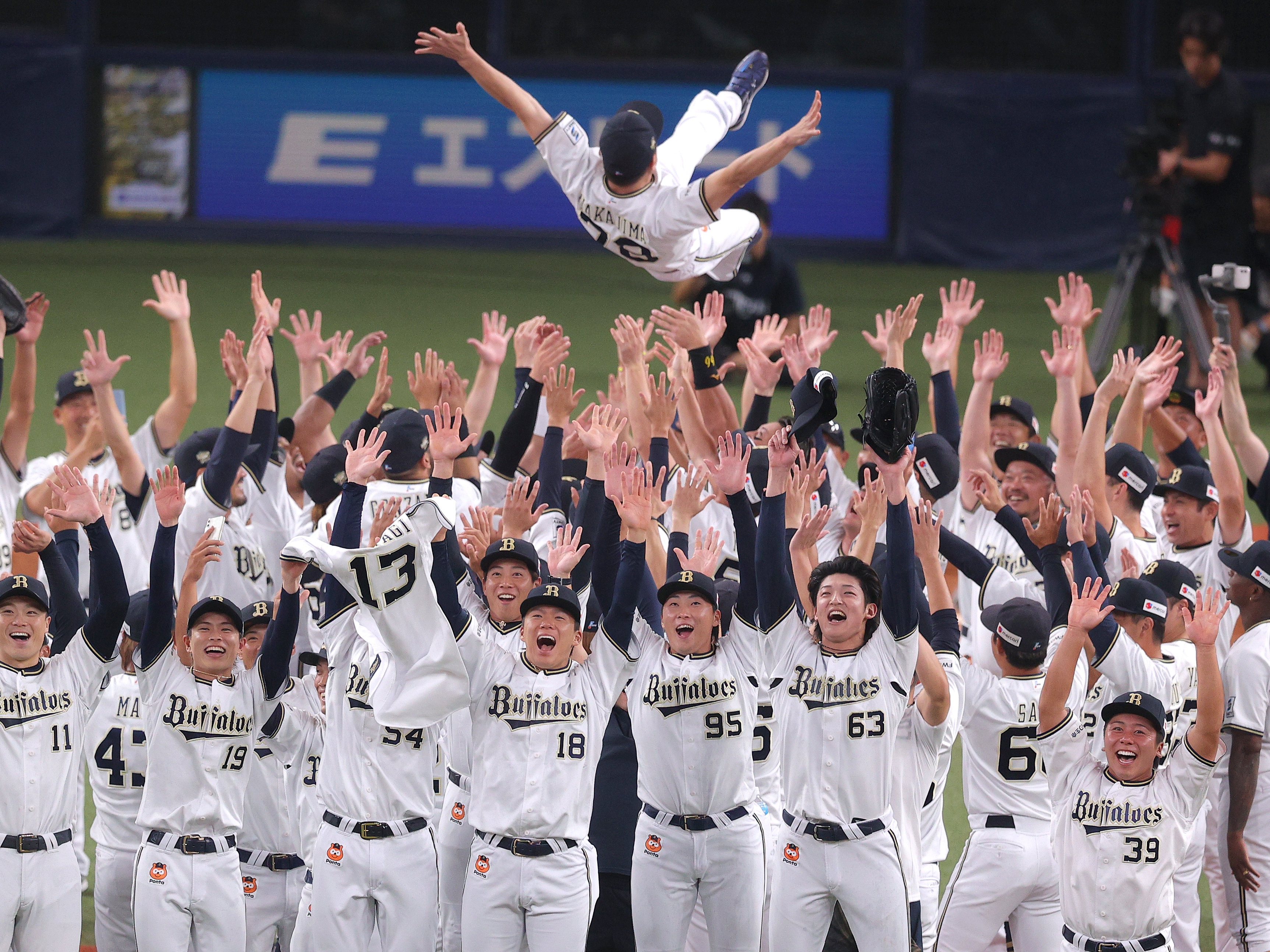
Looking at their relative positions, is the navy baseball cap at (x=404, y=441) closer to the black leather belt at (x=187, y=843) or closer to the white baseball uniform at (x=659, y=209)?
the white baseball uniform at (x=659, y=209)

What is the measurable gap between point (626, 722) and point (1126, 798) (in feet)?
6.81

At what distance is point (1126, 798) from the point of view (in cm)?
635

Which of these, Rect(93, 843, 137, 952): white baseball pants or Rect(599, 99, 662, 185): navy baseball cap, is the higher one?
Rect(599, 99, 662, 185): navy baseball cap

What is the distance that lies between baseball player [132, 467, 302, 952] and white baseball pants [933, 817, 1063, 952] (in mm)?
2882

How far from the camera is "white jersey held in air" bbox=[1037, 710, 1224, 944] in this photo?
629 cm

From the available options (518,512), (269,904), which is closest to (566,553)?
(518,512)

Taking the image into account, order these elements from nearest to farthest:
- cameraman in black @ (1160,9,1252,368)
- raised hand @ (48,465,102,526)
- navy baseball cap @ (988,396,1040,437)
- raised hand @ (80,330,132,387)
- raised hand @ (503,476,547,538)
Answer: raised hand @ (48,465,102,526), raised hand @ (503,476,547,538), raised hand @ (80,330,132,387), navy baseball cap @ (988,396,1040,437), cameraman in black @ (1160,9,1252,368)

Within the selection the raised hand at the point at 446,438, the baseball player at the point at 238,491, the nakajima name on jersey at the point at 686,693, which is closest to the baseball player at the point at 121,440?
the baseball player at the point at 238,491

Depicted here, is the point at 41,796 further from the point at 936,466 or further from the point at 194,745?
the point at 936,466

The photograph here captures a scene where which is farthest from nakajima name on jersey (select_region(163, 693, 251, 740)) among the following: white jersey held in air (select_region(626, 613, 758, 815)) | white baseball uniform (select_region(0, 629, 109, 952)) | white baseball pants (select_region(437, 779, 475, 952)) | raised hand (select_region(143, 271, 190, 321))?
raised hand (select_region(143, 271, 190, 321))

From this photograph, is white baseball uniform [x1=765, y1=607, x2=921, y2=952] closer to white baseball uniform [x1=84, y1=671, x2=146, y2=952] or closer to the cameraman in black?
white baseball uniform [x1=84, y1=671, x2=146, y2=952]

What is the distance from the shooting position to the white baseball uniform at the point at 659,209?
25.5 ft

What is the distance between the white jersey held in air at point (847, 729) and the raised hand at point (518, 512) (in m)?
1.26

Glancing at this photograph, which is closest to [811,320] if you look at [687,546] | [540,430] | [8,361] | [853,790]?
[540,430]
